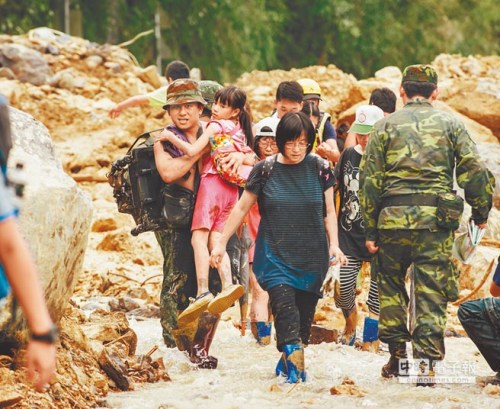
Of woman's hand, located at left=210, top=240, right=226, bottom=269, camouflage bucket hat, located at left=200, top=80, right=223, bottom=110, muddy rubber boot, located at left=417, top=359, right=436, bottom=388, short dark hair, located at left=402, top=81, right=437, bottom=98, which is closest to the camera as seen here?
muddy rubber boot, located at left=417, top=359, right=436, bottom=388

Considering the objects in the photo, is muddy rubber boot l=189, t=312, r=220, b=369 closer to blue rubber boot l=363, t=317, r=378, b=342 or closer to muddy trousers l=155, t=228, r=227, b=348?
muddy trousers l=155, t=228, r=227, b=348

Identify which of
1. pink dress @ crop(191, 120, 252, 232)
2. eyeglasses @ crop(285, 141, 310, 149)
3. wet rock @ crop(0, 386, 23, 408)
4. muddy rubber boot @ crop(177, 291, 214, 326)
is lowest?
wet rock @ crop(0, 386, 23, 408)

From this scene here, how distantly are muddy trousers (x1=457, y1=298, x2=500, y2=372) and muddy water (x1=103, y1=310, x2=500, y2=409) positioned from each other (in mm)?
273

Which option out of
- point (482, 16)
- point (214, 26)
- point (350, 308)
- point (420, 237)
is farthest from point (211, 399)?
point (482, 16)

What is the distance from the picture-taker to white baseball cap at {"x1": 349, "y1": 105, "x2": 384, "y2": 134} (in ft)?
30.0

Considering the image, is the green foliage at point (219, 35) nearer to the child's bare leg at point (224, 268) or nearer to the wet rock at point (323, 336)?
the wet rock at point (323, 336)

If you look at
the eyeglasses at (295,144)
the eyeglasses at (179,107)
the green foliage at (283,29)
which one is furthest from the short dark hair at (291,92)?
the green foliage at (283,29)

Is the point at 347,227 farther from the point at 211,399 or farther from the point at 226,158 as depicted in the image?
the point at 211,399

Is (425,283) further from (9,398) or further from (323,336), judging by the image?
(9,398)

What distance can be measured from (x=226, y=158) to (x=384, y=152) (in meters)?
1.34

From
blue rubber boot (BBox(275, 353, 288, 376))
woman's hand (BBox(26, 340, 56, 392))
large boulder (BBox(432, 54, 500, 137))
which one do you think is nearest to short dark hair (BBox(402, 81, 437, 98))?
blue rubber boot (BBox(275, 353, 288, 376))

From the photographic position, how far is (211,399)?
278 inches

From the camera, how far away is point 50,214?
6527 mm

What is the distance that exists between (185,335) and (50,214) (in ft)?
6.95
